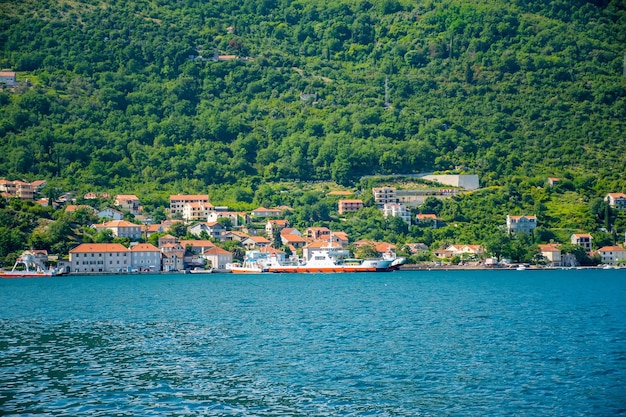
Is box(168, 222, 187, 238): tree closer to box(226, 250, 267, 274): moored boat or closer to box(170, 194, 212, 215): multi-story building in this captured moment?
box(226, 250, 267, 274): moored boat

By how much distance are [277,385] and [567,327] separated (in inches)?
692

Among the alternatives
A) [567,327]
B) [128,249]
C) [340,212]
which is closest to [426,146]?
[340,212]

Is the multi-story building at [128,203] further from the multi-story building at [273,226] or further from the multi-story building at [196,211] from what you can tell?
the multi-story building at [273,226]

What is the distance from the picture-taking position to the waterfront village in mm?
101688

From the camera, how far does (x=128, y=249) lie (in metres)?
102

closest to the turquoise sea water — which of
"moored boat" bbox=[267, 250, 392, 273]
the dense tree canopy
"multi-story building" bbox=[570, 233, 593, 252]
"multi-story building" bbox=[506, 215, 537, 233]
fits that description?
"moored boat" bbox=[267, 250, 392, 273]

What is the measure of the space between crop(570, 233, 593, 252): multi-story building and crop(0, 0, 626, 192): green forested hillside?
17757 millimetres

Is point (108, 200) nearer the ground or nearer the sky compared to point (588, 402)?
nearer the sky

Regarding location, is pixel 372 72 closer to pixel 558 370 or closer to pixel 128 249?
pixel 128 249

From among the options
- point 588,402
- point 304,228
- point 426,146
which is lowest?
point 588,402

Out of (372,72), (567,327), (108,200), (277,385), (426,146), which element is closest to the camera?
(277,385)

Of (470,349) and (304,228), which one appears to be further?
(304,228)

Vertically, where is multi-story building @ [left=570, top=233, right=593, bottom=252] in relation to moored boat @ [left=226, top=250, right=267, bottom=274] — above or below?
above

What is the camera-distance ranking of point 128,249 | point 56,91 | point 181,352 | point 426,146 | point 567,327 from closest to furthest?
point 181,352, point 567,327, point 128,249, point 426,146, point 56,91
